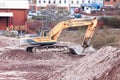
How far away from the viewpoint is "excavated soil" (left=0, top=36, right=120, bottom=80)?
17.4 metres

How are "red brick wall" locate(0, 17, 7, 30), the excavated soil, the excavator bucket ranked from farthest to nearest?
"red brick wall" locate(0, 17, 7, 30) → the excavator bucket → the excavated soil

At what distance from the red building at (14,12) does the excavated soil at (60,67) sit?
1116 inches

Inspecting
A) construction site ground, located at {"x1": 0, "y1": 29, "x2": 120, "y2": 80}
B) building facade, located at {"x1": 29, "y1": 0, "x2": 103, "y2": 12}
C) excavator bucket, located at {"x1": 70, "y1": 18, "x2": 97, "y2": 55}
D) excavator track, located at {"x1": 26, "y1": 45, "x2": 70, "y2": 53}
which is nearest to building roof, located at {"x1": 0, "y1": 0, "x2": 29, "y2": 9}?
construction site ground, located at {"x1": 0, "y1": 29, "x2": 120, "y2": 80}

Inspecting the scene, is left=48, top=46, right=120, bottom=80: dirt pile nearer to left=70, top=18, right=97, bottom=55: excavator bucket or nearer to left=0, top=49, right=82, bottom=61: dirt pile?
left=0, top=49, right=82, bottom=61: dirt pile

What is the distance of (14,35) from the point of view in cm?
5059

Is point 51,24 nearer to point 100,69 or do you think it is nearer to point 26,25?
point 26,25

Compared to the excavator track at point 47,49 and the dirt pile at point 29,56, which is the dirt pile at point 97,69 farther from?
the excavator track at point 47,49

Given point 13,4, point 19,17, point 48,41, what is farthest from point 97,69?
point 13,4

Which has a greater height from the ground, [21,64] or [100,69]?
[100,69]

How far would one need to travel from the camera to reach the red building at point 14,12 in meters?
60.4

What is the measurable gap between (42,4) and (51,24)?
3828 cm

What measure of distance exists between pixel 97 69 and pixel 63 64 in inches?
413

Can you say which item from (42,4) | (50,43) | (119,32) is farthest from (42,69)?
(42,4)

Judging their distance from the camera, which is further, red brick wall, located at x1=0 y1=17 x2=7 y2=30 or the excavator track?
red brick wall, located at x1=0 y1=17 x2=7 y2=30
